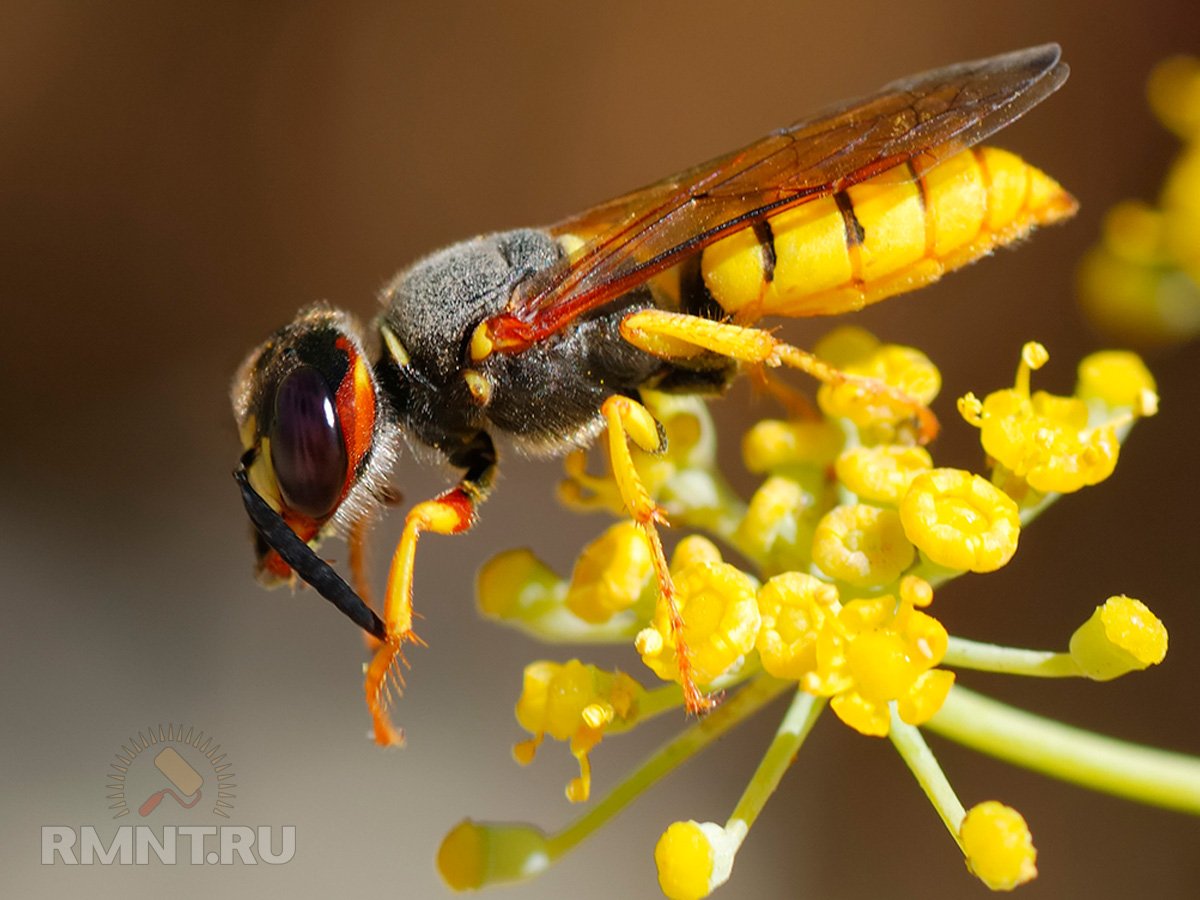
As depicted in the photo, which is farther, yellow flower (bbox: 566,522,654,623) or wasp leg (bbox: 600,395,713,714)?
yellow flower (bbox: 566,522,654,623)

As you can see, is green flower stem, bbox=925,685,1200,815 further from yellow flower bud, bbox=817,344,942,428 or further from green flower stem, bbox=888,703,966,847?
yellow flower bud, bbox=817,344,942,428

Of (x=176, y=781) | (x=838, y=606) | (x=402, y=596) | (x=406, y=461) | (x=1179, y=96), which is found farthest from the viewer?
(x=406, y=461)

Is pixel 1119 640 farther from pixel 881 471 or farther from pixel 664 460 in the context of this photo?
pixel 664 460

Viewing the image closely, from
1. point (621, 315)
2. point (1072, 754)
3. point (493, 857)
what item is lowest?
point (1072, 754)

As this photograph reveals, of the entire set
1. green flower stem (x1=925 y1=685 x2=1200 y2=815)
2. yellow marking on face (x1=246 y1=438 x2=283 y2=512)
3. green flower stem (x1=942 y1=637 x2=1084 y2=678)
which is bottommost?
green flower stem (x1=925 y1=685 x2=1200 y2=815)

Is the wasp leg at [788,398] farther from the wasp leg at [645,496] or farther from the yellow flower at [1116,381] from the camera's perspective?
the yellow flower at [1116,381]

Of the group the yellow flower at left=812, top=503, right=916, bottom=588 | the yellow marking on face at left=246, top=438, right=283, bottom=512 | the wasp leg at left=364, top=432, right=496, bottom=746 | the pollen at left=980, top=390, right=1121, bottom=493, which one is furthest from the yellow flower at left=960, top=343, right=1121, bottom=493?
the yellow marking on face at left=246, top=438, right=283, bottom=512

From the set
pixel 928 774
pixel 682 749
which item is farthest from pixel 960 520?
pixel 682 749
